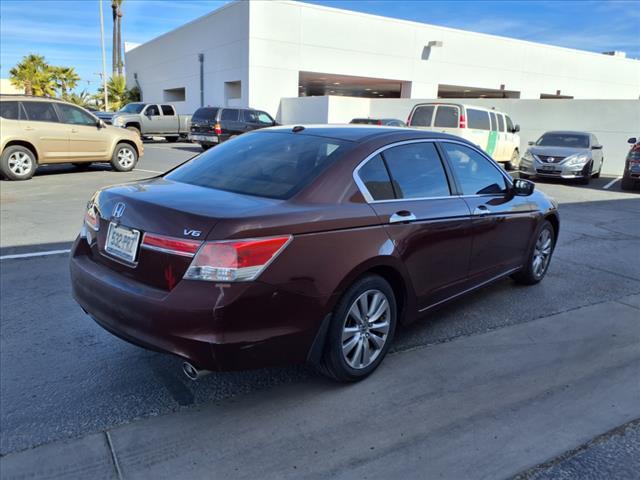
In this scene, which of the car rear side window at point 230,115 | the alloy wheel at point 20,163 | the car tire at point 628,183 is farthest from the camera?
the car rear side window at point 230,115

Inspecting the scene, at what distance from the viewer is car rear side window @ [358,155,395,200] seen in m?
3.50

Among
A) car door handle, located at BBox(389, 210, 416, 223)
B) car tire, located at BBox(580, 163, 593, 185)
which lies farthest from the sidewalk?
car tire, located at BBox(580, 163, 593, 185)

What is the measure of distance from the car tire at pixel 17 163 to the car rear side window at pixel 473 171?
10.9m

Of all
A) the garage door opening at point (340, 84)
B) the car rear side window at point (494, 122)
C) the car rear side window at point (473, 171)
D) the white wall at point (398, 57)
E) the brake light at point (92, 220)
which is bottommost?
the brake light at point (92, 220)

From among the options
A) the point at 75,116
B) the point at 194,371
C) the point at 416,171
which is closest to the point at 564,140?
the point at 75,116

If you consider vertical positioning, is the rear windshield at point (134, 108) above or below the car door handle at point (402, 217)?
above

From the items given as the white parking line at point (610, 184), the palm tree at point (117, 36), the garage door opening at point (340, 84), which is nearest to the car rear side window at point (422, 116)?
the white parking line at point (610, 184)

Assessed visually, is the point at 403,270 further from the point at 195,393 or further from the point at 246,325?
the point at 195,393

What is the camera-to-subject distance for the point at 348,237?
3176 mm

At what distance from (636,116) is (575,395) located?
19455mm

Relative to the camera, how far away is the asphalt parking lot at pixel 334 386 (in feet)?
9.58

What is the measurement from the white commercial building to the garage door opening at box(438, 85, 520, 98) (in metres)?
0.08

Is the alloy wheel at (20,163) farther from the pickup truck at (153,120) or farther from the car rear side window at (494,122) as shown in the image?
the car rear side window at (494,122)

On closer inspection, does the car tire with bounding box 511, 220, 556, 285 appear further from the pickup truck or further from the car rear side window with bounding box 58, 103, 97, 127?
the pickup truck
